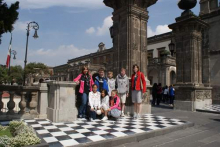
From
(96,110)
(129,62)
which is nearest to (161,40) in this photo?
(129,62)

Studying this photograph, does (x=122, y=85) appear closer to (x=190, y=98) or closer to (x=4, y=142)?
Answer: (x=4, y=142)

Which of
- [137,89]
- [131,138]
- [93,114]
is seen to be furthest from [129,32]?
[131,138]

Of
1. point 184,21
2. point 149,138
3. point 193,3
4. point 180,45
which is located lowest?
point 149,138

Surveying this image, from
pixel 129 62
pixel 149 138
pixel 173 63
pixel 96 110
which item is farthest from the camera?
pixel 173 63

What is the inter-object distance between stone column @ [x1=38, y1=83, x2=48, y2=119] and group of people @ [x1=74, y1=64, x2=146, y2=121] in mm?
1267

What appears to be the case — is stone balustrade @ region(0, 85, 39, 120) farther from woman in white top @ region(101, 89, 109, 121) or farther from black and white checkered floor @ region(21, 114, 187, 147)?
woman in white top @ region(101, 89, 109, 121)

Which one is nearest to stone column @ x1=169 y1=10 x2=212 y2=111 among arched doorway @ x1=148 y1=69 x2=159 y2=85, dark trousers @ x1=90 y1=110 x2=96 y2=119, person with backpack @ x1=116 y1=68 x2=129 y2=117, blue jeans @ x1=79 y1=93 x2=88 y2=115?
person with backpack @ x1=116 y1=68 x2=129 y2=117

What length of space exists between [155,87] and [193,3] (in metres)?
6.38

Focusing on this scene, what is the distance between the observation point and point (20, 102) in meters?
6.52

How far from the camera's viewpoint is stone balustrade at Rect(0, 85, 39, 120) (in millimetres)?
6113

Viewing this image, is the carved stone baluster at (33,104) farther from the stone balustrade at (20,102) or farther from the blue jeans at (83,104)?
the blue jeans at (83,104)

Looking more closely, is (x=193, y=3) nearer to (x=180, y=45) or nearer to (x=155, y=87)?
(x=180, y=45)

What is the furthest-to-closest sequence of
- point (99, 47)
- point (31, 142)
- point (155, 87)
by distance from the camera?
point (99, 47), point (155, 87), point (31, 142)

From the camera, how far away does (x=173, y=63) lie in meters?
27.6
